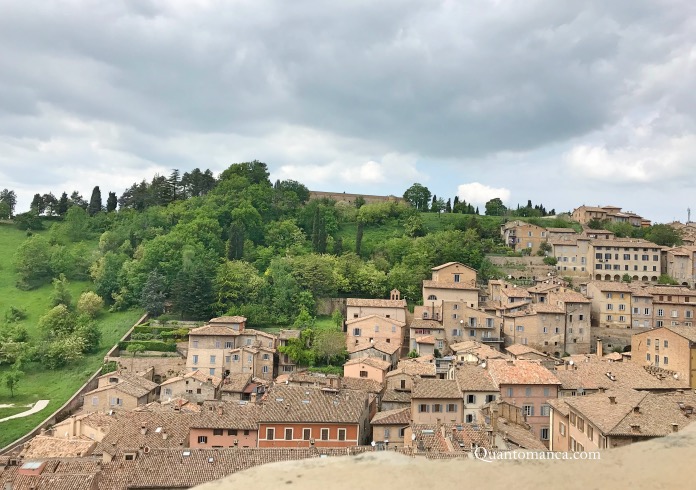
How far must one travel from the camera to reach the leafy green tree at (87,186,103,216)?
279 feet

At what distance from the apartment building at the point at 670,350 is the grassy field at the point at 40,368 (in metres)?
39.1

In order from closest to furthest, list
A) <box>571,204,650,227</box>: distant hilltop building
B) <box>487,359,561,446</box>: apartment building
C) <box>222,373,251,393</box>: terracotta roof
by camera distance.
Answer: <box>487,359,561,446</box>: apartment building
<box>222,373,251,393</box>: terracotta roof
<box>571,204,650,227</box>: distant hilltop building

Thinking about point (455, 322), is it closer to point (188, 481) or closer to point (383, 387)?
point (383, 387)

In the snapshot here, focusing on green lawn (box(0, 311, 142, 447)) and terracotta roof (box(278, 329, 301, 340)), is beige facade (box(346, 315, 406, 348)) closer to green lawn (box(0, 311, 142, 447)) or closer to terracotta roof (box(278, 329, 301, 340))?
terracotta roof (box(278, 329, 301, 340))

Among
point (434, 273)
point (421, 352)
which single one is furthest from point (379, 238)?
point (421, 352)

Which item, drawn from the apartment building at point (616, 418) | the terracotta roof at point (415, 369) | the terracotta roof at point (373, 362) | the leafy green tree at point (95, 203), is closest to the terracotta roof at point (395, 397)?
the terracotta roof at point (415, 369)

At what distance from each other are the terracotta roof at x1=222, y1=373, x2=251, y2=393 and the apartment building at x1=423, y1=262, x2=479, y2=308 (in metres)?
17.8

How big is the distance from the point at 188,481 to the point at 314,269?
109 ft

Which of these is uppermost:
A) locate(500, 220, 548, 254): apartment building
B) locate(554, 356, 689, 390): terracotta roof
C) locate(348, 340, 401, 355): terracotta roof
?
locate(500, 220, 548, 254): apartment building

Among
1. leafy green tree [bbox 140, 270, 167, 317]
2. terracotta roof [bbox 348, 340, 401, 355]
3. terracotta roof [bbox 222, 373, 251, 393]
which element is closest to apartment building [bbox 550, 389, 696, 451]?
terracotta roof [bbox 348, 340, 401, 355]

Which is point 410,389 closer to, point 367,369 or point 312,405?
point 367,369

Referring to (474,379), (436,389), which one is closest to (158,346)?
(436,389)

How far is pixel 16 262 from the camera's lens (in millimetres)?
64312

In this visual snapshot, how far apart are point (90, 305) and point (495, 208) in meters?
58.8
